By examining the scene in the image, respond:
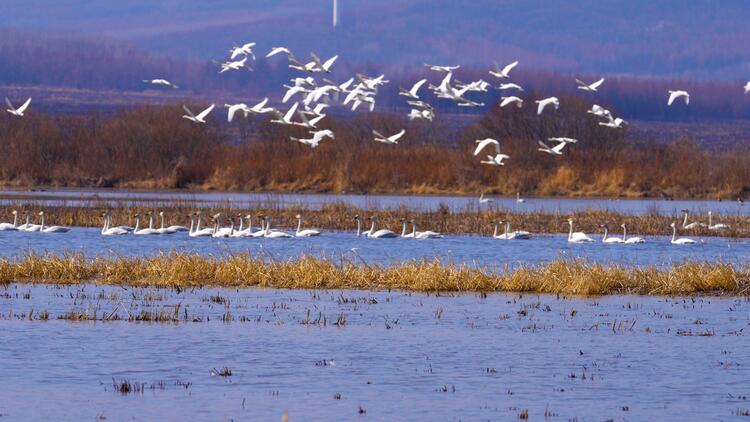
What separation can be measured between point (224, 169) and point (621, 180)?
1251 centimetres

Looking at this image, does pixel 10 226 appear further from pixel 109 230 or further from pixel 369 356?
pixel 369 356

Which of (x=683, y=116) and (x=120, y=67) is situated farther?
(x=120, y=67)

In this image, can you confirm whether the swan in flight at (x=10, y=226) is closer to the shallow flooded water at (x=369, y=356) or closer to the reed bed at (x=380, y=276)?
the reed bed at (x=380, y=276)

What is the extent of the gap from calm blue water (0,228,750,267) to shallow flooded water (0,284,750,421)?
6127mm

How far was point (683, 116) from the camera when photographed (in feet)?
443

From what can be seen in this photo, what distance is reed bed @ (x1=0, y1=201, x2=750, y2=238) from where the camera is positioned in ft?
110

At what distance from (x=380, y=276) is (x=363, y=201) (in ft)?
74.0

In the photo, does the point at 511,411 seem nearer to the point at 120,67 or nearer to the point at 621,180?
the point at 621,180

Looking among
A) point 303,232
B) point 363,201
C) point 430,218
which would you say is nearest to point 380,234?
point 303,232

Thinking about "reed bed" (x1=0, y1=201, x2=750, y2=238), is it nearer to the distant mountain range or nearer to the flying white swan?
the flying white swan

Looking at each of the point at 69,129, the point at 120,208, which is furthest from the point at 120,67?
the point at 120,208

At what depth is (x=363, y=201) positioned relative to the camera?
4397 cm

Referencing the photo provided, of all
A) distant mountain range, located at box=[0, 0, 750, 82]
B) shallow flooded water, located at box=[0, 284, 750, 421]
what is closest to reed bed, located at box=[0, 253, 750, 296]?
shallow flooded water, located at box=[0, 284, 750, 421]

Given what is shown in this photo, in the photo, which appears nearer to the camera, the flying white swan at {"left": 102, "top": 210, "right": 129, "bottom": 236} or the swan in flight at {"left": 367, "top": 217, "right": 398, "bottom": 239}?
the flying white swan at {"left": 102, "top": 210, "right": 129, "bottom": 236}
